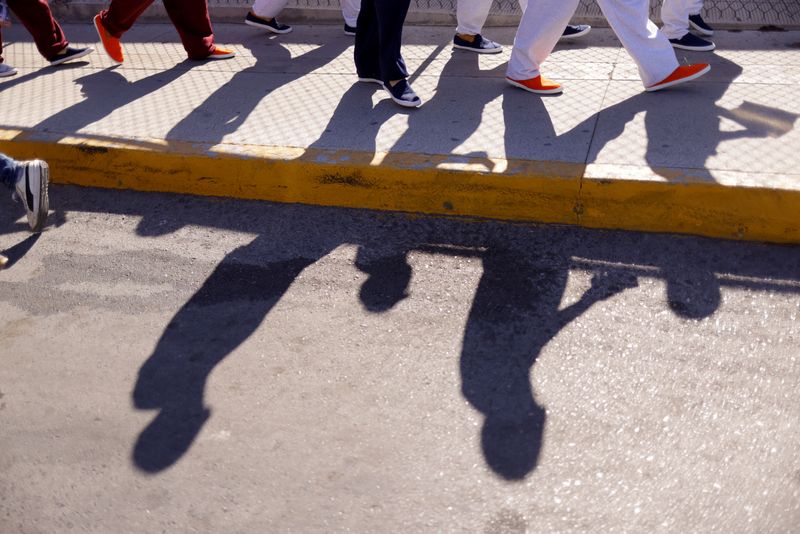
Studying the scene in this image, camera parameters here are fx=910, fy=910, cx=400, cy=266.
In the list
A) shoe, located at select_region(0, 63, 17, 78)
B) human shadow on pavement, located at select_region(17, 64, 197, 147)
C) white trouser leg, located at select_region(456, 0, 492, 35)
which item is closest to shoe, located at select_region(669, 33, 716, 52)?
white trouser leg, located at select_region(456, 0, 492, 35)

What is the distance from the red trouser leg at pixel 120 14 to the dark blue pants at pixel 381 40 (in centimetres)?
181

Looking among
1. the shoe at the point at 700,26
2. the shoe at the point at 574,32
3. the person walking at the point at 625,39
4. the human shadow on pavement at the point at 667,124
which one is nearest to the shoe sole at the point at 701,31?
the shoe at the point at 700,26

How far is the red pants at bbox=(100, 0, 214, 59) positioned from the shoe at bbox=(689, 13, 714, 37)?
339 centimetres

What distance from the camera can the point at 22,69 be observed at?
6738 millimetres

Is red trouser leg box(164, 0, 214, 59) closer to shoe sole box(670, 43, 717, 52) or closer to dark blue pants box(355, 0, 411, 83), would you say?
dark blue pants box(355, 0, 411, 83)

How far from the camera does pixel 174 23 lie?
256 inches

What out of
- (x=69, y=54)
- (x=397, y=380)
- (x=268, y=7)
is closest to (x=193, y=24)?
(x=268, y=7)

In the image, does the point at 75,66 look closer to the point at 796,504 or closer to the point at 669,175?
the point at 669,175

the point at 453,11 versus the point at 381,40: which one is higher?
the point at 381,40

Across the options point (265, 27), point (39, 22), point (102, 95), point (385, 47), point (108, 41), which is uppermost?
point (385, 47)

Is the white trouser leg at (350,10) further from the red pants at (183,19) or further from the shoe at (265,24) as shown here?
the red pants at (183,19)

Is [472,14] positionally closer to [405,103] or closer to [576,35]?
[576,35]

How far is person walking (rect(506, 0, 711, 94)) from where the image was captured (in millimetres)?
5109

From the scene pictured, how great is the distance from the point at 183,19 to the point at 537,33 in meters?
2.64
